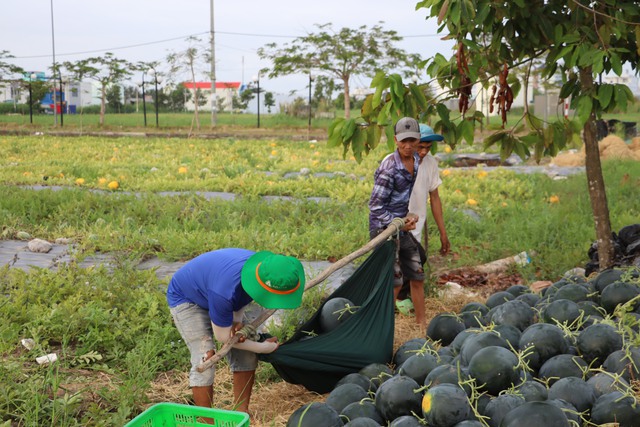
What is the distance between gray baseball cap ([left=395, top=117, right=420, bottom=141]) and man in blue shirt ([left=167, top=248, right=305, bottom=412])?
1.66m

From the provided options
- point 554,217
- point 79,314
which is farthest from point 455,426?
point 554,217

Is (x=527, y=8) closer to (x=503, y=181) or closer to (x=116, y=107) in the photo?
(x=503, y=181)

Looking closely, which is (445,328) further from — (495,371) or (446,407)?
(446,407)

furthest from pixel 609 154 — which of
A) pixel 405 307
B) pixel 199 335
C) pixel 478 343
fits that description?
pixel 199 335

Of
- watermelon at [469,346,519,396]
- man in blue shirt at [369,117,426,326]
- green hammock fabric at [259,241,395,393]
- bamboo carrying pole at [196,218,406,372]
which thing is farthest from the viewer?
man in blue shirt at [369,117,426,326]

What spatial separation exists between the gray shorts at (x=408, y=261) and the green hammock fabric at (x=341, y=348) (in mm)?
1023

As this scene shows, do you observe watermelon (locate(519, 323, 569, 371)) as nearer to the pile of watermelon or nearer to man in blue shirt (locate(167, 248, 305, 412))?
the pile of watermelon

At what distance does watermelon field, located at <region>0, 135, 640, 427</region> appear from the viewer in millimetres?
3045

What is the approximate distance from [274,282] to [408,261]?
2.29m

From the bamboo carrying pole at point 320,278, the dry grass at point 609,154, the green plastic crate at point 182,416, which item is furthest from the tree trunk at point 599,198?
the dry grass at point 609,154

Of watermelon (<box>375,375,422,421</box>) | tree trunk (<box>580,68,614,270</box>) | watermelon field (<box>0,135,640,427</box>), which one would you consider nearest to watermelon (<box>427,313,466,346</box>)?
watermelon field (<box>0,135,640,427</box>)

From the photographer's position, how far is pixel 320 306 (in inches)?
166

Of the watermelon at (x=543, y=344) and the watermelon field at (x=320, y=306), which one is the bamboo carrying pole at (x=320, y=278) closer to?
the watermelon field at (x=320, y=306)

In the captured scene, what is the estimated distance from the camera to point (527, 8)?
5016 millimetres
